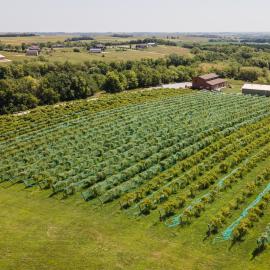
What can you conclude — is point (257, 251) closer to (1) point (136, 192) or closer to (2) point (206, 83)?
(1) point (136, 192)

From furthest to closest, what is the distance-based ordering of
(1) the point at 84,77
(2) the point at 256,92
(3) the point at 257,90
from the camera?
(1) the point at 84,77 < (3) the point at 257,90 < (2) the point at 256,92

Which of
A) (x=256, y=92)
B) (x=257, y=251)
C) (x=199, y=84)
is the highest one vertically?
(x=199, y=84)

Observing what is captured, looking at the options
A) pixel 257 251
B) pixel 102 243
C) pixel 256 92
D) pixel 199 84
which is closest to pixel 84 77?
pixel 199 84

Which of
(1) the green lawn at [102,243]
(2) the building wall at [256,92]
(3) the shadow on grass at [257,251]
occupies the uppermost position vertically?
(2) the building wall at [256,92]

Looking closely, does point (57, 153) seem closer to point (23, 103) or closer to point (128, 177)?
point (128, 177)

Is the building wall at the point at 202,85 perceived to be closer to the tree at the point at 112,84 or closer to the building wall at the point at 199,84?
the building wall at the point at 199,84

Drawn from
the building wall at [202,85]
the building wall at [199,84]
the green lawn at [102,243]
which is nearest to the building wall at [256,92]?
the building wall at [202,85]

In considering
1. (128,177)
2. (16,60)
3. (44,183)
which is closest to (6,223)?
(44,183)
